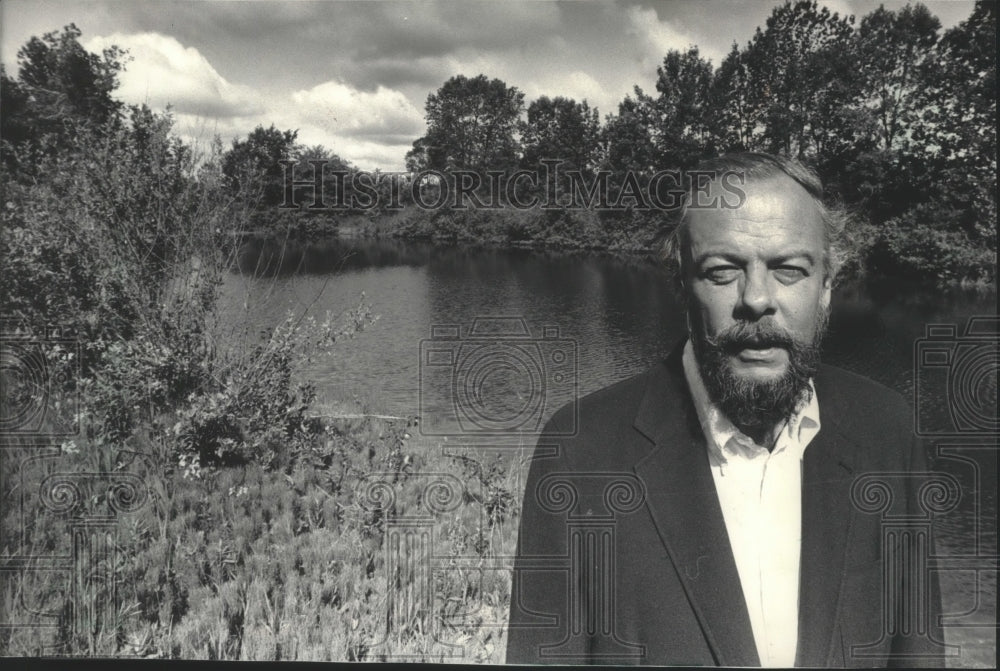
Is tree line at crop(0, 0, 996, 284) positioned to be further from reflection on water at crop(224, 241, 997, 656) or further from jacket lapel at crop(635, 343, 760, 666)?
jacket lapel at crop(635, 343, 760, 666)

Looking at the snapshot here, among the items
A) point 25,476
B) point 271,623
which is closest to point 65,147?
point 25,476

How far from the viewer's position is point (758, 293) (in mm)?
2906

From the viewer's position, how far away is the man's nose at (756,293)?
2904 mm

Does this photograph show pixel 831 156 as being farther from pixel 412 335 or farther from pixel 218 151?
pixel 218 151

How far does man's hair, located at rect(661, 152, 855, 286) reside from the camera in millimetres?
2984

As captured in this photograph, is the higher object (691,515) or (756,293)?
(756,293)

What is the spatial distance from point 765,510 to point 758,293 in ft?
3.07

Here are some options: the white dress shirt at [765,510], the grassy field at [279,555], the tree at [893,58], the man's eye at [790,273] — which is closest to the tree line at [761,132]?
the tree at [893,58]

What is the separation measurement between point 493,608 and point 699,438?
4.68 feet

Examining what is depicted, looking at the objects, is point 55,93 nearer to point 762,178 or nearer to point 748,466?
point 762,178

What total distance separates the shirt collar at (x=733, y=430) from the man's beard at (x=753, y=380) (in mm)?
25

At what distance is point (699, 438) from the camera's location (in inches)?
119

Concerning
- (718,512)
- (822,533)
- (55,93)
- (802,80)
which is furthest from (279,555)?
(802,80)

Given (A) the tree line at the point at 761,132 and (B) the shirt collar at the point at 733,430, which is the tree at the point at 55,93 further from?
(B) the shirt collar at the point at 733,430
